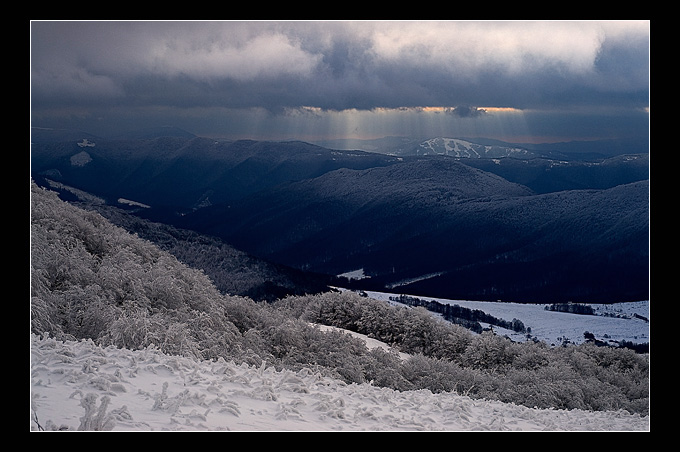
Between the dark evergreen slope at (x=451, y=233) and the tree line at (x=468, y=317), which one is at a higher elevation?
the dark evergreen slope at (x=451, y=233)

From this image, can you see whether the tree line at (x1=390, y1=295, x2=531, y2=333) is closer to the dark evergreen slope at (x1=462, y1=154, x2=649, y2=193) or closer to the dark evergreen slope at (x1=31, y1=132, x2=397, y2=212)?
the dark evergreen slope at (x1=31, y1=132, x2=397, y2=212)

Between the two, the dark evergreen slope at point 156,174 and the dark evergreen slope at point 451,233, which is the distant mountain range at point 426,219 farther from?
the dark evergreen slope at point 156,174

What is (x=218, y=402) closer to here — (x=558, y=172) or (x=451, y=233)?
(x=451, y=233)

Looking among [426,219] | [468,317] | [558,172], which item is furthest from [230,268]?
[558,172]

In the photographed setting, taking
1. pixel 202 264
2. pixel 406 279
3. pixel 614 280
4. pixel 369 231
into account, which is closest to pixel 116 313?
pixel 202 264

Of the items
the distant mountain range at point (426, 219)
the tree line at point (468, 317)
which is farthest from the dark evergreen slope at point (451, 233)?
the tree line at point (468, 317)

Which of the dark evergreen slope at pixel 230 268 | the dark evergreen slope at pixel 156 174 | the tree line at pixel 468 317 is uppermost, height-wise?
the dark evergreen slope at pixel 156 174

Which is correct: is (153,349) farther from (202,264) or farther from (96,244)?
(202,264)
